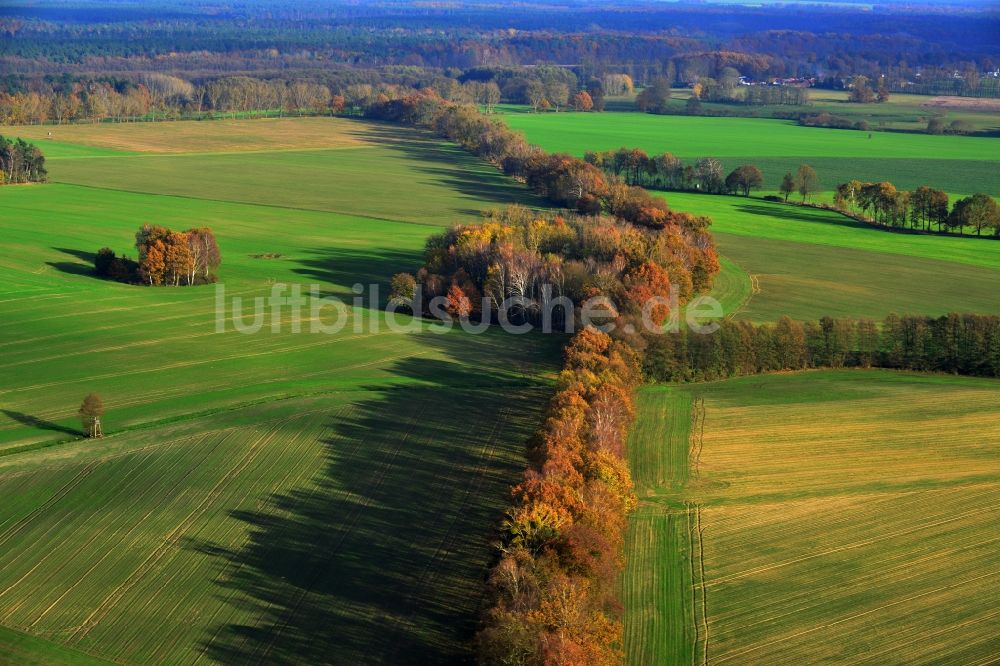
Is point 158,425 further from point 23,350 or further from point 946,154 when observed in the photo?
point 946,154

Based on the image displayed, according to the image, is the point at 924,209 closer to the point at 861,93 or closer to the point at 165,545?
the point at 165,545

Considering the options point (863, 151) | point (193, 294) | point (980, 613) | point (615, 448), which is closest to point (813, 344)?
point (615, 448)

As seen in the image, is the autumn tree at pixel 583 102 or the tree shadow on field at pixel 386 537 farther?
the autumn tree at pixel 583 102

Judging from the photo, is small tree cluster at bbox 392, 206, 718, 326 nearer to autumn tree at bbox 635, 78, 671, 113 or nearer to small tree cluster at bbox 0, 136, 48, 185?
small tree cluster at bbox 0, 136, 48, 185

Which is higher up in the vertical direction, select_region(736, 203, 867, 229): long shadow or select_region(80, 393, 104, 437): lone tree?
select_region(736, 203, 867, 229): long shadow

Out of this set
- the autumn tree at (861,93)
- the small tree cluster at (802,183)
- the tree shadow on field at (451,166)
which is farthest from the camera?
the autumn tree at (861,93)

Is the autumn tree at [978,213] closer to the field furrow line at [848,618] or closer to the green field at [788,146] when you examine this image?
the green field at [788,146]

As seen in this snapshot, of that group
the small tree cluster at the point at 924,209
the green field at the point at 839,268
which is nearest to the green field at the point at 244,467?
the green field at the point at 839,268

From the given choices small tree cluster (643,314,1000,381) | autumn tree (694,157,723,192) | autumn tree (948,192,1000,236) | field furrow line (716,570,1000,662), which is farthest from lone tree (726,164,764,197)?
field furrow line (716,570,1000,662)
